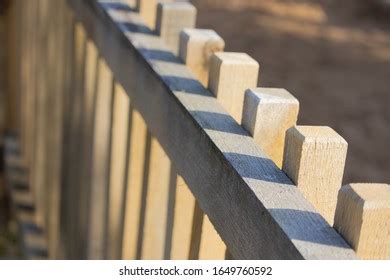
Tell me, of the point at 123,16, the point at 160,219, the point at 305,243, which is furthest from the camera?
the point at 123,16

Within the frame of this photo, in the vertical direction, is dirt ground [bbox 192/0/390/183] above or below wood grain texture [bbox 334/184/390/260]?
below

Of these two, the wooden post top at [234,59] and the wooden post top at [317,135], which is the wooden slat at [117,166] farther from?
the wooden post top at [317,135]

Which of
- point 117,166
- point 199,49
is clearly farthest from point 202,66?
point 117,166

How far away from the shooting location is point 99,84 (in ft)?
8.77

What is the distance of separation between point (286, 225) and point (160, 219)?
849 mm

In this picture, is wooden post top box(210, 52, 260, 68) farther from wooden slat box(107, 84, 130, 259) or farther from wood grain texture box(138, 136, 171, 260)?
wooden slat box(107, 84, 130, 259)

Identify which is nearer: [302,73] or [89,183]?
[89,183]

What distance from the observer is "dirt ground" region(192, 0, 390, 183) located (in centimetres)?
660

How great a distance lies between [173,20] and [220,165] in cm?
69

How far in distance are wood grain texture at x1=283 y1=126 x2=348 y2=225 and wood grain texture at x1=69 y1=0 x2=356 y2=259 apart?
25mm

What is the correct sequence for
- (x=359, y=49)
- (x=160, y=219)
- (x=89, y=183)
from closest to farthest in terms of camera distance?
1. (x=160, y=219)
2. (x=89, y=183)
3. (x=359, y=49)

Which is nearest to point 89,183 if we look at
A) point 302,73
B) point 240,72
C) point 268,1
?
point 240,72

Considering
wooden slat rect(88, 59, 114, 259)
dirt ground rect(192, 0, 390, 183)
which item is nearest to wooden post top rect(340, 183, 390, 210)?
wooden slat rect(88, 59, 114, 259)
